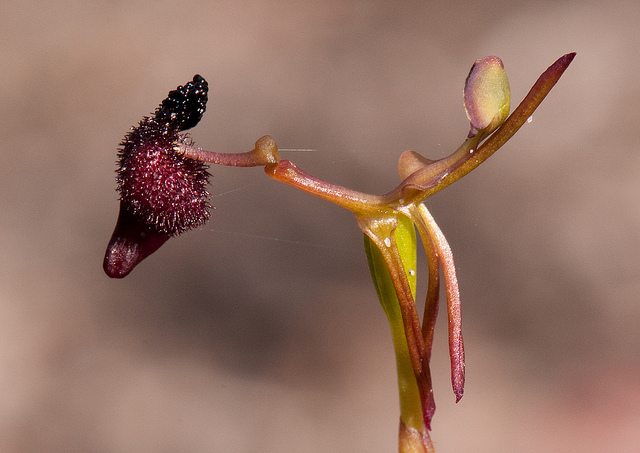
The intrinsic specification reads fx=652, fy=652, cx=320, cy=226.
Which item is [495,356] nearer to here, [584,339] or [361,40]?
[584,339]

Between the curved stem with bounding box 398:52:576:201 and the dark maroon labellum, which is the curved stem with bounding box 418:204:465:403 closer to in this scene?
the curved stem with bounding box 398:52:576:201

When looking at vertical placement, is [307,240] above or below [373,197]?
above

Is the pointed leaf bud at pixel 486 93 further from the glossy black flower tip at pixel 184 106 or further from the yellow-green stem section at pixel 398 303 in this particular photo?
the glossy black flower tip at pixel 184 106

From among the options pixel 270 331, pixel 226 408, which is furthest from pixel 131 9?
pixel 226 408

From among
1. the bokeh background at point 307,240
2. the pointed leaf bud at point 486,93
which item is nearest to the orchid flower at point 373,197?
the pointed leaf bud at point 486,93

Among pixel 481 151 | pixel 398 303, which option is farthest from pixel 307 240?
pixel 481 151

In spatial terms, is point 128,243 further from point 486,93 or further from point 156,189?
point 486,93

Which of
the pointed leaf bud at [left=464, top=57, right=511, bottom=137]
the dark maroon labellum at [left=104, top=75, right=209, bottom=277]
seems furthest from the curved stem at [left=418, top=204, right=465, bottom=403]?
the dark maroon labellum at [left=104, top=75, right=209, bottom=277]
